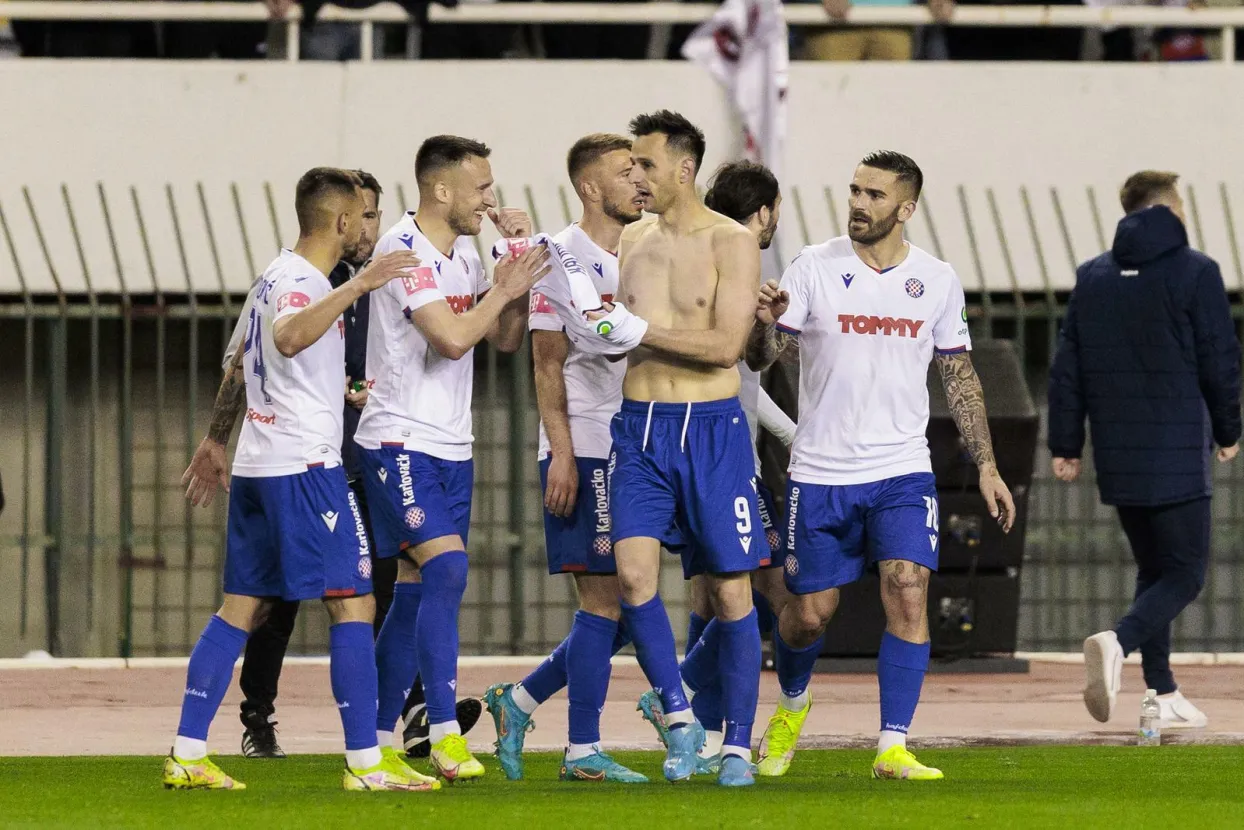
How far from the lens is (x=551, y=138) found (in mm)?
14141

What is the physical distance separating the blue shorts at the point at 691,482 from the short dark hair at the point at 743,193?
1130 millimetres

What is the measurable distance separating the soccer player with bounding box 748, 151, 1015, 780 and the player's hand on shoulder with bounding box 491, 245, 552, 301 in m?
0.84

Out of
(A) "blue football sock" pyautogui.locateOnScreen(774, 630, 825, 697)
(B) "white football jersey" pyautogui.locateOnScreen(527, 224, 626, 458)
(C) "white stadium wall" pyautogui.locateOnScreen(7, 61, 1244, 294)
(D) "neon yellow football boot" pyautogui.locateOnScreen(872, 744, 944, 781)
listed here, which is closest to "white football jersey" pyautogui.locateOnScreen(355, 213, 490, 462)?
(B) "white football jersey" pyautogui.locateOnScreen(527, 224, 626, 458)

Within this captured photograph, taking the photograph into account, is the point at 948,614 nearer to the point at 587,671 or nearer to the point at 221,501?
the point at 221,501

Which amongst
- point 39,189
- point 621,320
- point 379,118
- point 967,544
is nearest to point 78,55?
point 39,189

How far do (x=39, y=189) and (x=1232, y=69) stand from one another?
25.1 feet

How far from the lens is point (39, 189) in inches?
549

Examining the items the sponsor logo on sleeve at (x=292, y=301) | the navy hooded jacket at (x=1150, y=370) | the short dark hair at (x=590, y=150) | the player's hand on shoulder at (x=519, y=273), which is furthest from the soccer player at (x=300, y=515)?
the navy hooded jacket at (x=1150, y=370)

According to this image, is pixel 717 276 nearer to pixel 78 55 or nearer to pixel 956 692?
pixel 956 692

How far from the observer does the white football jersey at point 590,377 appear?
7.70m

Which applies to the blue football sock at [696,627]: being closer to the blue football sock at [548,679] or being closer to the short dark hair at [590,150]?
the blue football sock at [548,679]

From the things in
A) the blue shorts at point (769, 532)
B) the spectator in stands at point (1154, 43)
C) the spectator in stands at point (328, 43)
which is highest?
the spectator in stands at point (1154, 43)

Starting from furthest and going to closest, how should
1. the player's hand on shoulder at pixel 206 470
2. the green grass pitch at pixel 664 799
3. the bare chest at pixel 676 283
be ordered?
the player's hand on shoulder at pixel 206 470 → the bare chest at pixel 676 283 → the green grass pitch at pixel 664 799

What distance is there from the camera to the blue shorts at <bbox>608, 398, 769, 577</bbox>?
7.12m
